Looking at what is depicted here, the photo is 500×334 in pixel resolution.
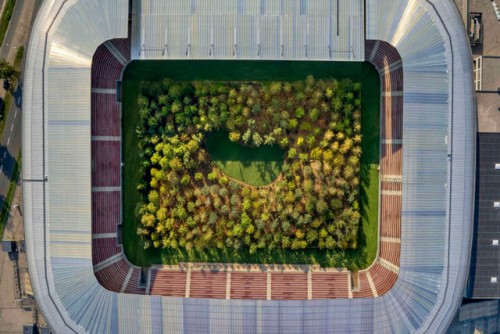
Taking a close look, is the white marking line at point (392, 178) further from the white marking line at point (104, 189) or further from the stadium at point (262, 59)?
the white marking line at point (104, 189)

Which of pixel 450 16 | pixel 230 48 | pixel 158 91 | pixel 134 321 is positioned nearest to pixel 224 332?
pixel 134 321

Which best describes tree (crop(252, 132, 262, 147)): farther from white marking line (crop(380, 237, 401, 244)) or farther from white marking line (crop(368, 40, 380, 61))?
white marking line (crop(380, 237, 401, 244))

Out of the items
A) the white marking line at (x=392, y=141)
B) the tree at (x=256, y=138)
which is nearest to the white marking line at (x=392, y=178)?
the white marking line at (x=392, y=141)

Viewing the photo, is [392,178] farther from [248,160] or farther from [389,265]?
[248,160]

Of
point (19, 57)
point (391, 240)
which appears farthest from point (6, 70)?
point (391, 240)

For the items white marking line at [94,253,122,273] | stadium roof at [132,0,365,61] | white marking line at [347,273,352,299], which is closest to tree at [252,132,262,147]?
stadium roof at [132,0,365,61]

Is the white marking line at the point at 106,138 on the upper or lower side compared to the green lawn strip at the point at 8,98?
lower

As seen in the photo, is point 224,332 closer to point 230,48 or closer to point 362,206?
point 362,206

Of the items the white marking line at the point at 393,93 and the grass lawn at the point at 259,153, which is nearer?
the white marking line at the point at 393,93
